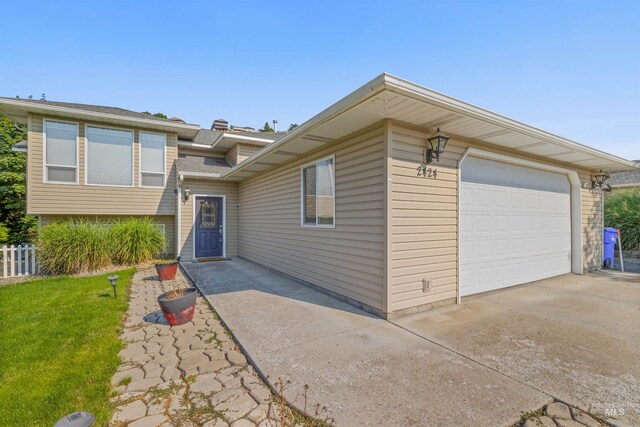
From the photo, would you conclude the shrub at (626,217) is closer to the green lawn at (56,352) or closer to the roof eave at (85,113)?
the green lawn at (56,352)

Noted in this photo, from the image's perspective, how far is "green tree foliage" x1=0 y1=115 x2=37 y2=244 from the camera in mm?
12539

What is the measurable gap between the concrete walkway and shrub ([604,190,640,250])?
11301mm

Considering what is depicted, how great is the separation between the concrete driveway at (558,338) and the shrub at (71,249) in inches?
304

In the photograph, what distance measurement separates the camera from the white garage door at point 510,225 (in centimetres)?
479

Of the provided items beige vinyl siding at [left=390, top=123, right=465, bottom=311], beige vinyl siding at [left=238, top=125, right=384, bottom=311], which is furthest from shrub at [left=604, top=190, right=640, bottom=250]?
beige vinyl siding at [left=238, top=125, right=384, bottom=311]

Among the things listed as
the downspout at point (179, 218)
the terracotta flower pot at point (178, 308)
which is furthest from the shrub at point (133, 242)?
the terracotta flower pot at point (178, 308)

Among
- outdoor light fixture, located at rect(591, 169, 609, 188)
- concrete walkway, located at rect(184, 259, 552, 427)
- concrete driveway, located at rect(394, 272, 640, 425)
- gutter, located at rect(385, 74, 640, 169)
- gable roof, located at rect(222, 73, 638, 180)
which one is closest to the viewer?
concrete walkway, located at rect(184, 259, 552, 427)

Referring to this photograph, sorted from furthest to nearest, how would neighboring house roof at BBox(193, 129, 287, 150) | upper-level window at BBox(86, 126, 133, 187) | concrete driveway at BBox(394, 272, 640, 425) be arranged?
neighboring house roof at BBox(193, 129, 287, 150), upper-level window at BBox(86, 126, 133, 187), concrete driveway at BBox(394, 272, 640, 425)

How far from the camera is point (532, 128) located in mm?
4277

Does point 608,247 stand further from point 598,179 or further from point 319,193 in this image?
point 319,193

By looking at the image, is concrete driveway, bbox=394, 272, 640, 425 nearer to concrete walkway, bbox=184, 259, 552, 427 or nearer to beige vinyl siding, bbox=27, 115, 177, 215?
concrete walkway, bbox=184, 259, 552, 427

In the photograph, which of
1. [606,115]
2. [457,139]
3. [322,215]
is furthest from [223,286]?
[606,115]

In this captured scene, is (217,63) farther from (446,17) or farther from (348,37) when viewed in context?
(446,17)

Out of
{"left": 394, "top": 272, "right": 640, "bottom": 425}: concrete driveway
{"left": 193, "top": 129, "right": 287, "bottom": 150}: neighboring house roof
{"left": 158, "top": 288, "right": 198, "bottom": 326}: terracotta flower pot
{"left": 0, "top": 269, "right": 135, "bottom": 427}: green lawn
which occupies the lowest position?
{"left": 0, "top": 269, "right": 135, "bottom": 427}: green lawn
